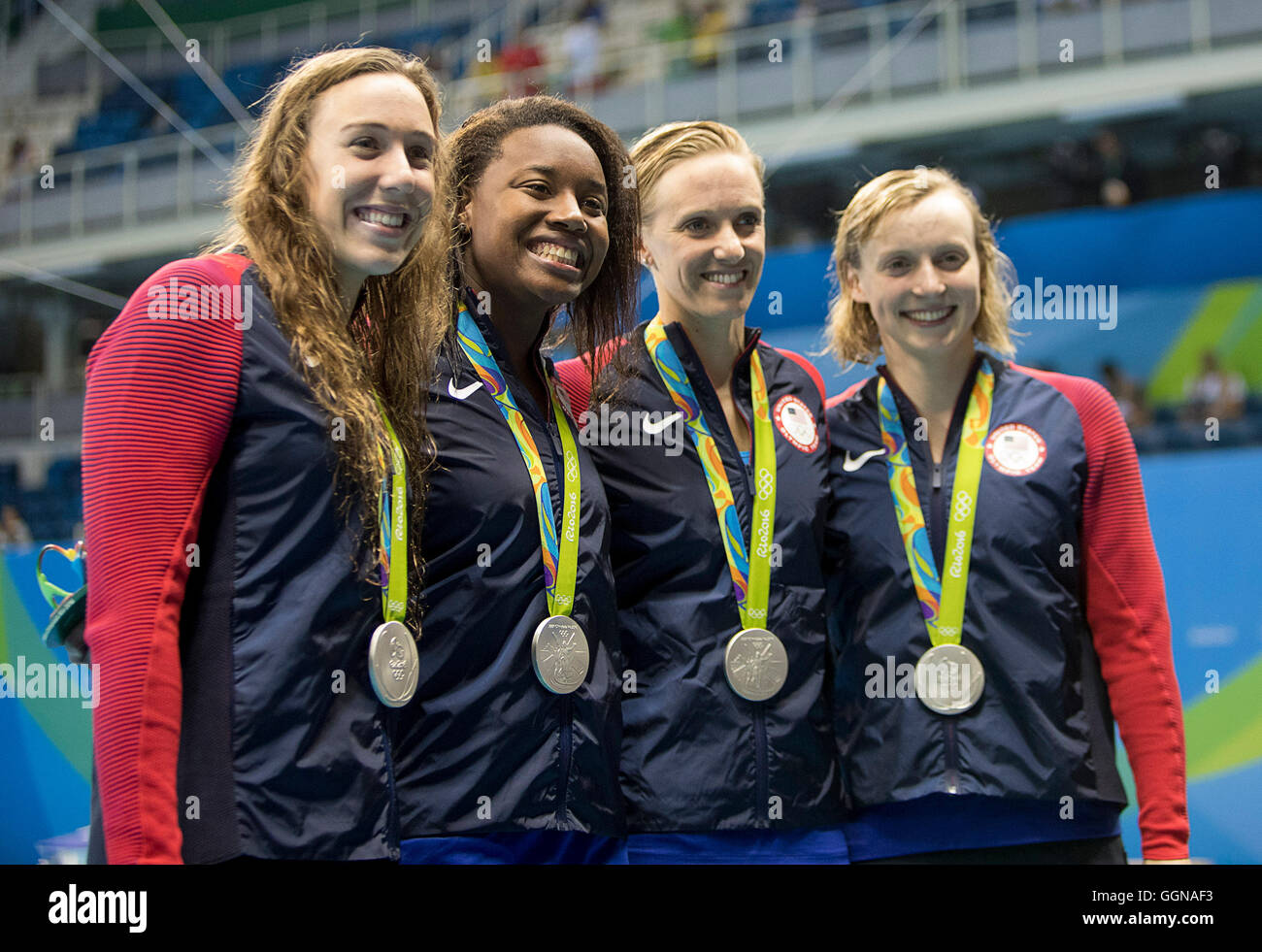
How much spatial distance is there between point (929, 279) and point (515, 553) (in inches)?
45.2

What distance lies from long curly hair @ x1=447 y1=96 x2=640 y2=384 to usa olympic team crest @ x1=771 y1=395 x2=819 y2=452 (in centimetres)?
35

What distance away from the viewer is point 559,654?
6.48 feet

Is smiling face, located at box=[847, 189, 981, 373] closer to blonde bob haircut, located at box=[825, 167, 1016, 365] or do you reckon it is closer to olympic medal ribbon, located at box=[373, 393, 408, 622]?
blonde bob haircut, located at box=[825, 167, 1016, 365]

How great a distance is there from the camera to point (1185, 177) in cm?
790

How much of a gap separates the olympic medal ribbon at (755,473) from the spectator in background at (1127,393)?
4491mm

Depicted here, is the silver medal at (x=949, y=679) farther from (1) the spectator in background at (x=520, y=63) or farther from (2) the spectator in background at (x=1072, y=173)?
(2) the spectator in background at (x=1072, y=173)

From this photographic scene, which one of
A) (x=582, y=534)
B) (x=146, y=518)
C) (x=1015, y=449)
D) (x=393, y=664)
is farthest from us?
(x=1015, y=449)

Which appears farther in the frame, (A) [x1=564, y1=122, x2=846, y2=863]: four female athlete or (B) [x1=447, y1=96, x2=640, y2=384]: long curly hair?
(B) [x1=447, y1=96, x2=640, y2=384]: long curly hair

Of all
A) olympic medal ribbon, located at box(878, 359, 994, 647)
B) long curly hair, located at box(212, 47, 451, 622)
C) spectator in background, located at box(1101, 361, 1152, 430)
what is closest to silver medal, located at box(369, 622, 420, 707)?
long curly hair, located at box(212, 47, 451, 622)

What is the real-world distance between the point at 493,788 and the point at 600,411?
33.0 inches

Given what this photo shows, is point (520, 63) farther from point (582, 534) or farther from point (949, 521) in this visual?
point (582, 534)

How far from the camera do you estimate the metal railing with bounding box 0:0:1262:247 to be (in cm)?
722

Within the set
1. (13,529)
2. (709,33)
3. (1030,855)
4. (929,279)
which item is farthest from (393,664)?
(709,33)
